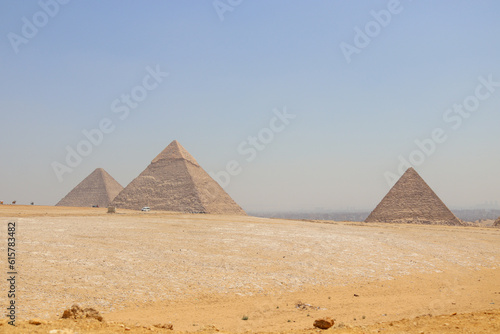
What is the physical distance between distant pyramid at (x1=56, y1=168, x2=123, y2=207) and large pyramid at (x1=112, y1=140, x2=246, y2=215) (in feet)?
42.7

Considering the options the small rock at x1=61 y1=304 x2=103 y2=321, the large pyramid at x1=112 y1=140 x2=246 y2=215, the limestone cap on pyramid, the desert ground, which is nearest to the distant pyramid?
the large pyramid at x1=112 y1=140 x2=246 y2=215

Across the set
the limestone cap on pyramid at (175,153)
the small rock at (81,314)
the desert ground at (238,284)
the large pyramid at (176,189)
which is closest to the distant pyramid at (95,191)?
the large pyramid at (176,189)

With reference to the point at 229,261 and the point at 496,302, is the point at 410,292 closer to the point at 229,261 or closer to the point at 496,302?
the point at 496,302

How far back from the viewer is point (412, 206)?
189 ft

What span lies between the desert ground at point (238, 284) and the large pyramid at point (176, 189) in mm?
51154

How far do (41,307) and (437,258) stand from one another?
1654 centimetres

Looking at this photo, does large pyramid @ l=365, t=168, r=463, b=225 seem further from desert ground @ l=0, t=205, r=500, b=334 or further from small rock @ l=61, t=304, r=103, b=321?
small rock @ l=61, t=304, r=103, b=321

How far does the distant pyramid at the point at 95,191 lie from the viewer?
9131 centimetres

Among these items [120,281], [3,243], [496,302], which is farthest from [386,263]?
[3,243]

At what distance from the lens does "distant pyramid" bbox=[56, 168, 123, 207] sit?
91.3 meters

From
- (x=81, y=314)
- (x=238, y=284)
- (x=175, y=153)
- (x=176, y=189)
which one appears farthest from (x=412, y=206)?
(x=81, y=314)

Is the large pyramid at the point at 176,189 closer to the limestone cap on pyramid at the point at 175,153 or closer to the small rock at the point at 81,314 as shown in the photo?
the limestone cap on pyramid at the point at 175,153

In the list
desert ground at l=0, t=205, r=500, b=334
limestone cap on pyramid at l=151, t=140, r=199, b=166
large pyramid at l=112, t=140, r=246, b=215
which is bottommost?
desert ground at l=0, t=205, r=500, b=334

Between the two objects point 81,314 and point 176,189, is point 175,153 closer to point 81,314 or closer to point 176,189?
point 176,189
